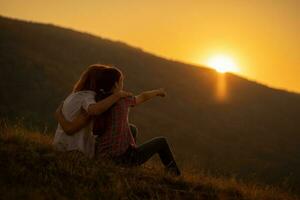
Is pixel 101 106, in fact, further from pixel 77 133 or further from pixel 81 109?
pixel 77 133

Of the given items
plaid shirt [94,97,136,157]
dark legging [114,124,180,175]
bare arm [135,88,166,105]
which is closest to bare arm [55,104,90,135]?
plaid shirt [94,97,136,157]

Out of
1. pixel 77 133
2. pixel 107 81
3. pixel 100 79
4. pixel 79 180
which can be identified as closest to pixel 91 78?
pixel 100 79

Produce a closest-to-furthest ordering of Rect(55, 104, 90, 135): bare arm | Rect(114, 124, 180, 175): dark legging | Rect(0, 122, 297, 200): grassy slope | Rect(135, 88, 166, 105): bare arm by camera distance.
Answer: Rect(0, 122, 297, 200): grassy slope < Rect(55, 104, 90, 135): bare arm < Rect(114, 124, 180, 175): dark legging < Rect(135, 88, 166, 105): bare arm

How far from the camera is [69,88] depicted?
27500 millimetres

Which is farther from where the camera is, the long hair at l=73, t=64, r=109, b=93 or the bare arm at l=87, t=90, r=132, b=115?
the long hair at l=73, t=64, r=109, b=93

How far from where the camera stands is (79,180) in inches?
264

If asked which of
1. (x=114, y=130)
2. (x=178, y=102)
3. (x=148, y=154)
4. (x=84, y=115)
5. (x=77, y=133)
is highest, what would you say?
(x=84, y=115)

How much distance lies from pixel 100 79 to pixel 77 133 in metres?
0.87

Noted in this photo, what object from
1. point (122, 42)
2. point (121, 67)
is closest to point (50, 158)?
point (121, 67)

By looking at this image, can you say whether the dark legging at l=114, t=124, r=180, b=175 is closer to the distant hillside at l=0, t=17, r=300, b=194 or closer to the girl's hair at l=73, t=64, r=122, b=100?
the girl's hair at l=73, t=64, r=122, b=100

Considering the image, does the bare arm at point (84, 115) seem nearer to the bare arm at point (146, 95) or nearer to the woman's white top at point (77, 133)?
the woman's white top at point (77, 133)

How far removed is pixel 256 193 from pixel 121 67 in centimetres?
2579

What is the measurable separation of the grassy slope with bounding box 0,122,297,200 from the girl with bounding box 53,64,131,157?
9.6 inches

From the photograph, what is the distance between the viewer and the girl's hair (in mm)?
7707
